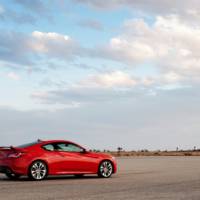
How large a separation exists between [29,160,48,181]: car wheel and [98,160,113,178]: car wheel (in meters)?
2.26

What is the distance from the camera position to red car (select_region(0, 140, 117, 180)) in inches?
783

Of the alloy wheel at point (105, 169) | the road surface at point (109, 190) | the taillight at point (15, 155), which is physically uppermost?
the taillight at point (15, 155)

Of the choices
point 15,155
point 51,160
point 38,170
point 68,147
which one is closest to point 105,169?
point 68,147

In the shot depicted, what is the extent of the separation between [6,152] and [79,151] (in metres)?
2.61

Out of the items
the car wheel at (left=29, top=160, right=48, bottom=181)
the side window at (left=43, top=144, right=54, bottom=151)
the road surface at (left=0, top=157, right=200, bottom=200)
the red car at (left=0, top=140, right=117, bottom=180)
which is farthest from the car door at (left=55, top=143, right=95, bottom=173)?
the road surface at (left=0, top=157, right=200, bottom=200)

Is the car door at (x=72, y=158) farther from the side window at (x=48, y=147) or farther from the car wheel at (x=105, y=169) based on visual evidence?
the car wheel at (x=105, y=169)

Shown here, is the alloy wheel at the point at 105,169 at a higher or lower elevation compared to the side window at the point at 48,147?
lower

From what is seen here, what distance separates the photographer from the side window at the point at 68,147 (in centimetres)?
2098

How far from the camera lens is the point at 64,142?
21.1 meters

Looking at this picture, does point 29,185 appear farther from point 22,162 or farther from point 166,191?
point 166,191

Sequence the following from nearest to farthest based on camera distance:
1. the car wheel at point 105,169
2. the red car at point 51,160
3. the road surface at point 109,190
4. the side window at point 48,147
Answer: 1. the road surface at point 109,190
2. the red car at point 51,160
3. the side window at point 48,147
4. the car wheel at point 105,169

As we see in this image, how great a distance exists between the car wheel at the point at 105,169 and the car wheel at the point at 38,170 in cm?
226

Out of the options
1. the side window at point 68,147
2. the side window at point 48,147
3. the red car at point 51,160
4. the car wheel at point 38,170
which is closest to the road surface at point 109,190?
the car wheel at point 38,170

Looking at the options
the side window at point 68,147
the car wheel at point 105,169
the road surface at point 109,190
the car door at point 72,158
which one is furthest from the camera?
Result: the car wheel at point 105,169
